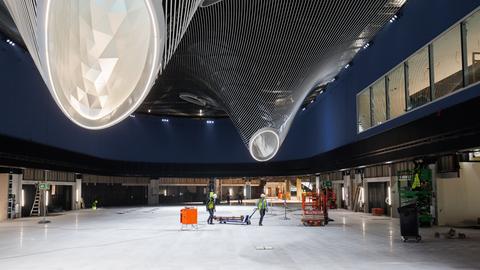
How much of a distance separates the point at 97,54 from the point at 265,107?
18968 mm

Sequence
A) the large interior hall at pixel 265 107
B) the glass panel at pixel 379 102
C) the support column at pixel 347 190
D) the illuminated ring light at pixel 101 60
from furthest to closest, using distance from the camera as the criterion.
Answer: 1. the support column at pixel 347 190
2. the glass panel at pixel 379 102
3. the large interior hall at pixel 265 107
4. the illuminated ring light at pixel 101 60

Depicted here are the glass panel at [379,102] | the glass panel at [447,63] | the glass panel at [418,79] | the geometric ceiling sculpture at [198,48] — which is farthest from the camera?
the glass panel at [379,102]

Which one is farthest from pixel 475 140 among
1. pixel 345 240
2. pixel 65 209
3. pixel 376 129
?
pixel 65 209

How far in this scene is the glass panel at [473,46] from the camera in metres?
16.2

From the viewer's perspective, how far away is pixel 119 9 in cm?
1080

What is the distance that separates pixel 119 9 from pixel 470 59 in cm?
1329

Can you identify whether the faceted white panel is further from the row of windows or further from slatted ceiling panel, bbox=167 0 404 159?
the row of windows

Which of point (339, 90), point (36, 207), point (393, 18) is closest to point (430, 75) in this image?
point (393, 18)

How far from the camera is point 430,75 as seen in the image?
64.3 ft

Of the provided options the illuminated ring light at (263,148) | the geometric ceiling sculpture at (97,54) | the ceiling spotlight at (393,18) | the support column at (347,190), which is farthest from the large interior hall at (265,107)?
the support column at (347,190)

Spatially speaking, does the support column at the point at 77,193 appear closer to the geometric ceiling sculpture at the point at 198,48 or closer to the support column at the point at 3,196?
the geometric ceiling sculpture at the point at 198,48

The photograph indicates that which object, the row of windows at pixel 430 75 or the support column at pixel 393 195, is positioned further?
the support column at pixel 393 195

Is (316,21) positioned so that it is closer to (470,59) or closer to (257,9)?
(257,9)

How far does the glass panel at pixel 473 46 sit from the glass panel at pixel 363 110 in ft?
40.7
